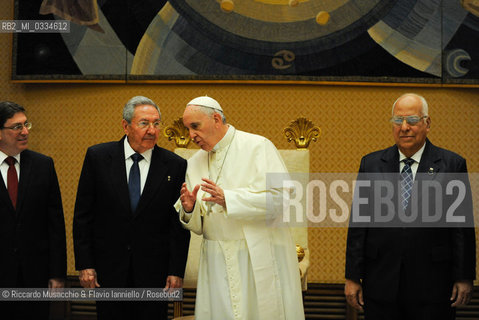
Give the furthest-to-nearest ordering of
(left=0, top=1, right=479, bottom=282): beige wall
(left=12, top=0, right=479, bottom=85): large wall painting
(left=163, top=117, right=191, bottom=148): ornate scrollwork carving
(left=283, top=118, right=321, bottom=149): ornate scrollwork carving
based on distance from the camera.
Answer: (left=0, top=1, right=479, bottom=282): beige wall
(left=12, top=0, right=479, bottom=85): large wall painting
(left=163, top=117, right=191, bottom=148): ornate scrollwork carving
(left=283, top=118, right=321, bottom=149): ornate scrollwork carving

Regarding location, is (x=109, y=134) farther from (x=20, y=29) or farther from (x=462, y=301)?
(x=462, y=301)

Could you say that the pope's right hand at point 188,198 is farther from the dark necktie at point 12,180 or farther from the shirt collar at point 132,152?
the dark necktie at point 12,180

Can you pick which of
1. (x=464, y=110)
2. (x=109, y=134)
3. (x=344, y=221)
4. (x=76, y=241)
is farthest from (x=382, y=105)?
(x=76, y=241)

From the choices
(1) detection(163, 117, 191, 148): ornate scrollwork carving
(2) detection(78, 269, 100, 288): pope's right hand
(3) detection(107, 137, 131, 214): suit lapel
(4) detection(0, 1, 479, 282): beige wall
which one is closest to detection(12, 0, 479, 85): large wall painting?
(4) detection(0, 1, 479, 282): beige wall

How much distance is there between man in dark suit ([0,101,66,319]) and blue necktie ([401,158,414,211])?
198cm

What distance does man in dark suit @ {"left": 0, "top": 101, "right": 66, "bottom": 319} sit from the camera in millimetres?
3529

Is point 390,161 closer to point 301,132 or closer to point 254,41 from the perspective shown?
point 301,132

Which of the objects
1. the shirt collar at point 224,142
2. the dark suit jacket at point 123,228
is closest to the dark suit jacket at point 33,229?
the dark suit jacket at point 123,228

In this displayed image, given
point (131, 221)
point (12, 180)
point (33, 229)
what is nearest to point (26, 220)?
point (33, 229)

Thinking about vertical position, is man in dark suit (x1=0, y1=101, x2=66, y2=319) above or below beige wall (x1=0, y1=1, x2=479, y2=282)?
below

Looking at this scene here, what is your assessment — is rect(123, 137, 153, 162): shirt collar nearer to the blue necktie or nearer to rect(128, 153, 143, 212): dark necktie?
rect(128, 153, 143, 212): dark necktie

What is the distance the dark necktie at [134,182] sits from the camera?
356 centimetres

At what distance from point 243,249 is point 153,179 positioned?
656 millimetres

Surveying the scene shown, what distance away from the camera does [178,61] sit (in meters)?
5.98
